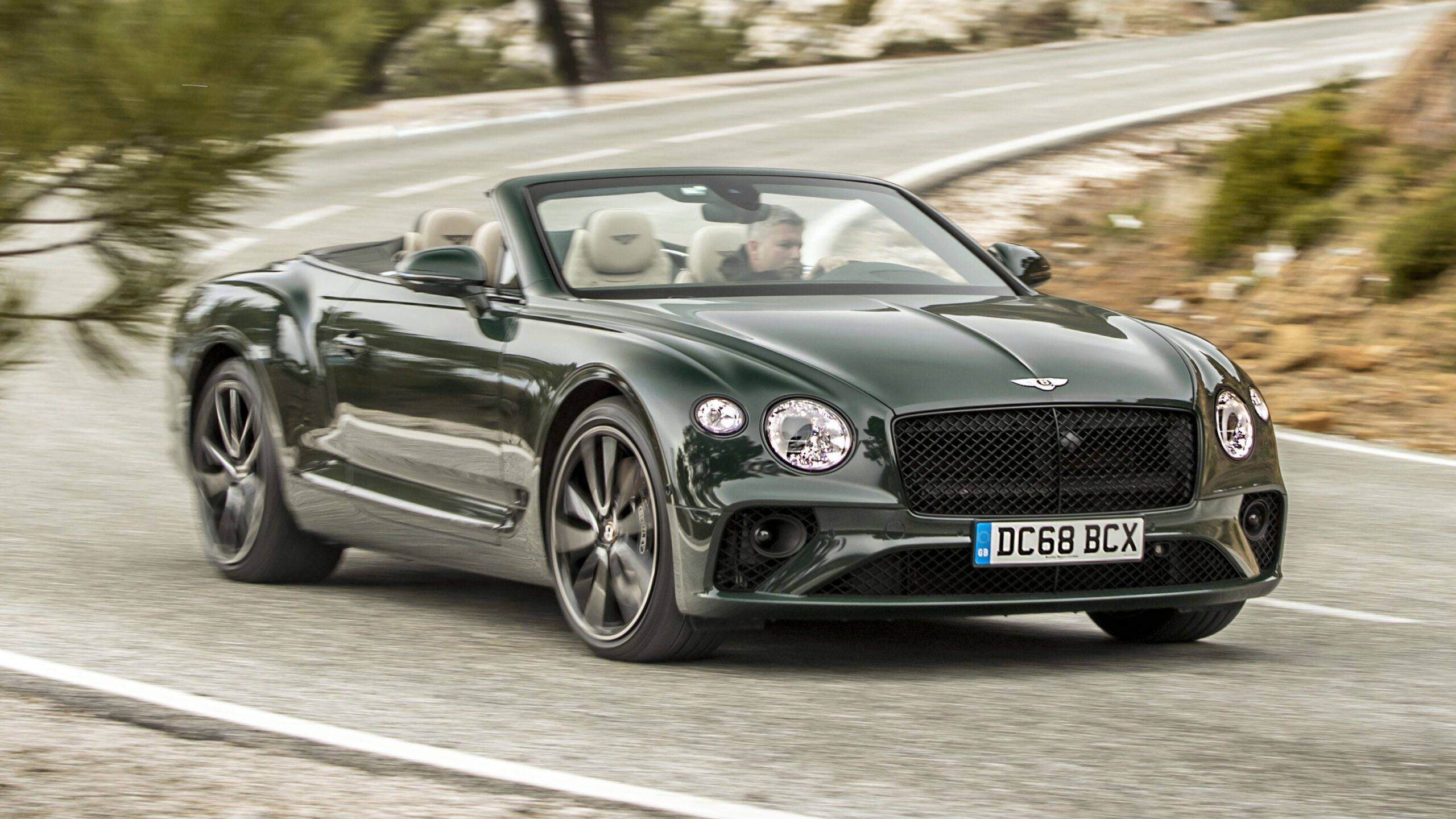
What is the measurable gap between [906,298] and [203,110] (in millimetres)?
2787

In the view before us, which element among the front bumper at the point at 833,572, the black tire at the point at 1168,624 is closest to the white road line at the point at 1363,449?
the black tire at the point at 1168,624

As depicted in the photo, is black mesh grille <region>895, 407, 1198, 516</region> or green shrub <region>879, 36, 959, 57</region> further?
green shrub <region>879, 36, 959, 57</region>

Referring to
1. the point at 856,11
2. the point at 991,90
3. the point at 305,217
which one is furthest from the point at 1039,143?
the point at 856,11

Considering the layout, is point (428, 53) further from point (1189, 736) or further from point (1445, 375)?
point (1189, 736)

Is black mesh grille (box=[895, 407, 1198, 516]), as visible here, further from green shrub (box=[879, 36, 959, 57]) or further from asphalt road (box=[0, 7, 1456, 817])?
green shrub (box=[879, 36, 959, 57])

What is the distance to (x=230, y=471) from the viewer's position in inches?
336

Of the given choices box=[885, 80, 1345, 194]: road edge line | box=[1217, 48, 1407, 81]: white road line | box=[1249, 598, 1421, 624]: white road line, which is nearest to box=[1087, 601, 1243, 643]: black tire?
box=[1249, 598, 1421, 624]: white road line

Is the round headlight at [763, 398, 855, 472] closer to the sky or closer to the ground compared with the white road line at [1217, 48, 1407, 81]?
closer to the sky

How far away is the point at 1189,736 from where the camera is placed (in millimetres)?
5398

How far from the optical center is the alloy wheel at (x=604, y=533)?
6.30 metres

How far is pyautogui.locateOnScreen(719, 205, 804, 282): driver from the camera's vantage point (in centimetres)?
732

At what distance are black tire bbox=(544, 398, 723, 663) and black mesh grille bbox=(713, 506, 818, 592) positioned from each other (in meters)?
0.16

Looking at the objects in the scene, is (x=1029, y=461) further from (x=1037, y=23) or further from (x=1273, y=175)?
(x=1037, y=23)

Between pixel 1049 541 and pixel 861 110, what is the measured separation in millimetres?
23731
